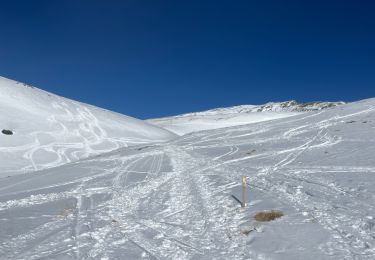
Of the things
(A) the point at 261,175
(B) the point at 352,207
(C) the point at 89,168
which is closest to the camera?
(B) the point at 352,207

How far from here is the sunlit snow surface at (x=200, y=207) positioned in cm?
1283

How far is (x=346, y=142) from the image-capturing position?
118ft

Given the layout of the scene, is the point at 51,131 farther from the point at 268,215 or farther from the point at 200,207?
the point at 268,215

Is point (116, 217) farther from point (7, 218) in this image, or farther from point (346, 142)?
point (346, 142)

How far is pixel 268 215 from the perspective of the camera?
15.9m

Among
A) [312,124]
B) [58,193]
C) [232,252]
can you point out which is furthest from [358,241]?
[312,124]

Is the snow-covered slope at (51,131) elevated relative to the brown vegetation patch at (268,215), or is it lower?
elevated

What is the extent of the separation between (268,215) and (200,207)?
324cm

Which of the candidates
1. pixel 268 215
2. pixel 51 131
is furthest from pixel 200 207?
pixel 51 131

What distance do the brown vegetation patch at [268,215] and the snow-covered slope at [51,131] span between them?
28683 mm

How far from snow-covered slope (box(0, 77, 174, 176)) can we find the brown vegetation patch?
2868 cm

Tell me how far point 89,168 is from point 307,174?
55.3ft

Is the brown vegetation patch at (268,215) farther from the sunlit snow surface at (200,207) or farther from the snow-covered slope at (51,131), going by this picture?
the snow-covered slope at (51,131)

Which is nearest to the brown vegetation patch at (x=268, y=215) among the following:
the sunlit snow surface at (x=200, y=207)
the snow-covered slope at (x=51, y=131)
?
the sunlit snow surface at (x=200, y=207)
